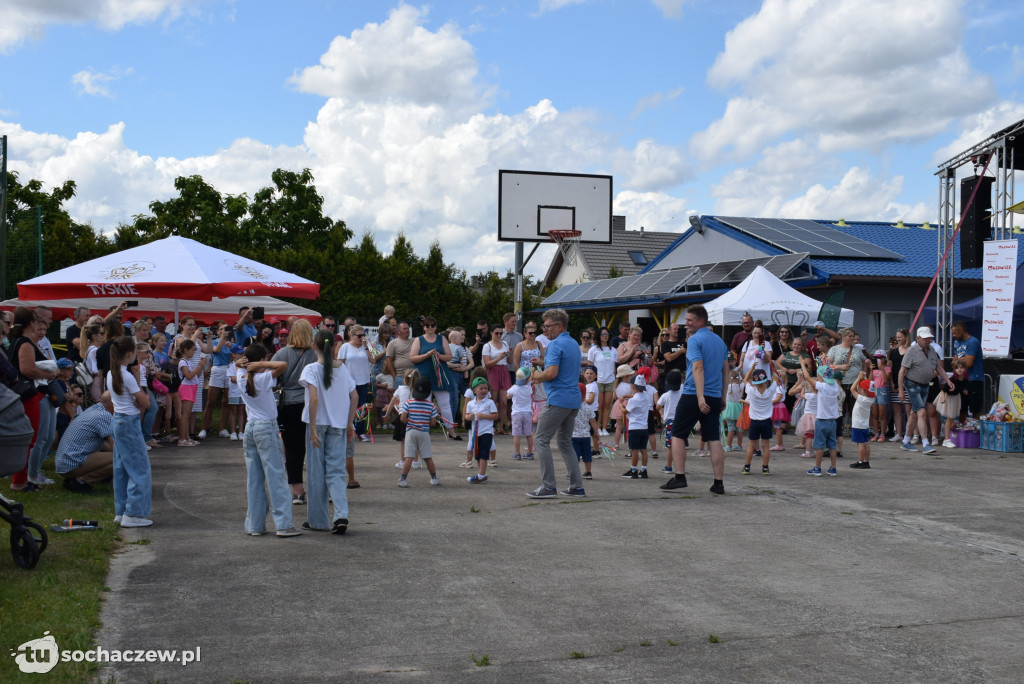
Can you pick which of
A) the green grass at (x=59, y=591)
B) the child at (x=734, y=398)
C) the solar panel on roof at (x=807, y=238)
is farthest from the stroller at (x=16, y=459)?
the solar panel on roof at (x=807, y=238)

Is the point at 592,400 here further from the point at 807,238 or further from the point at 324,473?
the point at 807,238

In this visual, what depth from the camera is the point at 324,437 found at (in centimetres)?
810

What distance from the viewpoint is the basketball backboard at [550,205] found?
28.2 m

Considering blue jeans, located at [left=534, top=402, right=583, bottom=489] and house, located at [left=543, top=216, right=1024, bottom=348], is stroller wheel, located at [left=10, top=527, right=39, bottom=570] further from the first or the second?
house, located at [left=543, top=216, right=1024, bottom=348]

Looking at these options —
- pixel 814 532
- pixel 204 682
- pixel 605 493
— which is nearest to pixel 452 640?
pixel 204 682

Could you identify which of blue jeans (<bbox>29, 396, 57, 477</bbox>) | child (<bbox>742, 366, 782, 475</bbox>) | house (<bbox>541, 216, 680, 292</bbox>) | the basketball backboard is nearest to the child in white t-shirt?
child (<bbox>742, 366, 782, 475</bbox>)

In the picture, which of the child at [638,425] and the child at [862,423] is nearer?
the child at [638,425]

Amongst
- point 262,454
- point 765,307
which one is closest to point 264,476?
point 262,454

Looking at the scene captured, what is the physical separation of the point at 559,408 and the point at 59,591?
5213 mm

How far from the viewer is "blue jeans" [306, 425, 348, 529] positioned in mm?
8016

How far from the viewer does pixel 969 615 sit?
5.60 metres

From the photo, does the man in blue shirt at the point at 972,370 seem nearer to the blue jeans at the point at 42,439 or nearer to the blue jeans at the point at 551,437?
the blue jeans at the point at 551,437

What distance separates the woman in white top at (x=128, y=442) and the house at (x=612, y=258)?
36.6 metres

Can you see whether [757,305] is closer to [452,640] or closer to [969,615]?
[969,615]
